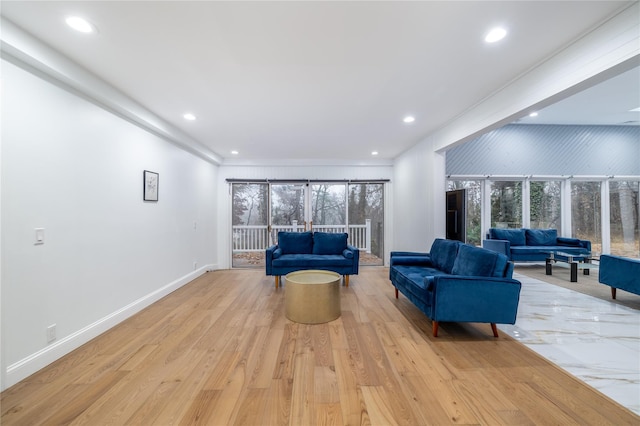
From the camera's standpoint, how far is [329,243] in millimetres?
4781

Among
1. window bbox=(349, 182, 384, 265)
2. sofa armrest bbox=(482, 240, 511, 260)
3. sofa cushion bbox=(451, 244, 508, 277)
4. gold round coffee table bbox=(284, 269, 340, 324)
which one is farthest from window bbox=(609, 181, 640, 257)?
gold round coffee table bbox=(284, 269, 340, 324)

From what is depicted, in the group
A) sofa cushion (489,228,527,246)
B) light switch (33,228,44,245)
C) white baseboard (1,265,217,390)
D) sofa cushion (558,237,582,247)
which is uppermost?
light switch (33,228,44,245)

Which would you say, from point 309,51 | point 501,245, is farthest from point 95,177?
point 501,245

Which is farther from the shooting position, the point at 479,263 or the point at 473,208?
the point at 473,208

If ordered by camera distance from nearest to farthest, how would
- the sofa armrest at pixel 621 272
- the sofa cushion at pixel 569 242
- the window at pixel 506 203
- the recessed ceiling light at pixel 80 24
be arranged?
the recessed ceiling light at pixel 80 24, the sofa armrest at pixel 621 272, the sofa cushion at pixel 569 242, the window at pixel 506 203

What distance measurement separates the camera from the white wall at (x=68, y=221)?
1.84 meters

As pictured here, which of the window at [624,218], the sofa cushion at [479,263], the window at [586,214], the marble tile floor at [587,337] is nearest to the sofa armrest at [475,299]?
the sofa cushion at [479,263]

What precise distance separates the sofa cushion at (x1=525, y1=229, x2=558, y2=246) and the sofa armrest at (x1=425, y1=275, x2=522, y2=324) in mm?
4410

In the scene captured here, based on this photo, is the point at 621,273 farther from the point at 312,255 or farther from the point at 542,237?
the point at 312,255

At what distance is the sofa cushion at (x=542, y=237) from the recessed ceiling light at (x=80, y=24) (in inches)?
310

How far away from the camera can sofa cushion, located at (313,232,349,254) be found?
476 centimetres

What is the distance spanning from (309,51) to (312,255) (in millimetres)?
3357

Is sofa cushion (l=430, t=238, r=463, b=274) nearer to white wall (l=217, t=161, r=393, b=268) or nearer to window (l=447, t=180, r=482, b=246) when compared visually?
white wall (l=217, t=161, r=393, b=268)

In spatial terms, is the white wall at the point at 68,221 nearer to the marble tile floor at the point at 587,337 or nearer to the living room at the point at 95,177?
the living room at the point at 95,177
